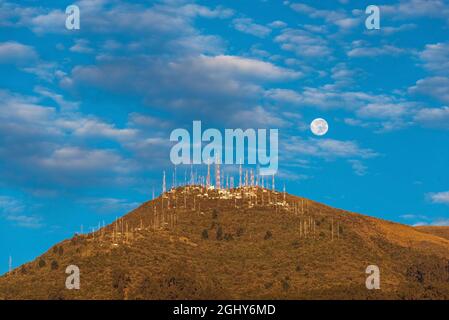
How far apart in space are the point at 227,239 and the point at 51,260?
Result: 48454 millimetres

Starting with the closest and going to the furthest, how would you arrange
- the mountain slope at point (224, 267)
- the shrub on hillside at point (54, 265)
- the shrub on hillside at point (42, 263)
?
the mountain slope at point (224, 267) < the shrub on hillside at point (54, 265) < the shrub on hillside at point (42, 263)

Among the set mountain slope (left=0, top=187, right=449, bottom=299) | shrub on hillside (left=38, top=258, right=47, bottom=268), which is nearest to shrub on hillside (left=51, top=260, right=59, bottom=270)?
mountain slope (left=0, top=187, right=449, bottom=299)

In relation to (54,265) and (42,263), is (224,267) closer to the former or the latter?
(54,265)

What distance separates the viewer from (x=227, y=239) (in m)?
196

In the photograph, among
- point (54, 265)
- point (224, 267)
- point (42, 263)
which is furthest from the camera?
point (42, 263)

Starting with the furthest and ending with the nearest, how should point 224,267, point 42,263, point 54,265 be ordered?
point 42,263
point 224,267
point 54,265

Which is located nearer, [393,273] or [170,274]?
[170,274]

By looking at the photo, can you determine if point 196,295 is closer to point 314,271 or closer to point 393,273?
point 314,271

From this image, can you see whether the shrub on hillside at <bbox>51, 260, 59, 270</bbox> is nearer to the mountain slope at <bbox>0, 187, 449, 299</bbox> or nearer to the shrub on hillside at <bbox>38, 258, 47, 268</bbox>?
the mountain slope at <bbox>0, 187, 449, 299</bbox>

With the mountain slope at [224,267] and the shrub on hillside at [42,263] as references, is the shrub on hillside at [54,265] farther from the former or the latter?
the shrub on hillside at [42,263]

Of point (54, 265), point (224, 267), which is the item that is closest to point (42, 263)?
point (54, 265)

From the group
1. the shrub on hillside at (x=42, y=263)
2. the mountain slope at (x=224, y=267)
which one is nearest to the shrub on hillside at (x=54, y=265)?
the mountain slope at (x=224, y=267)
